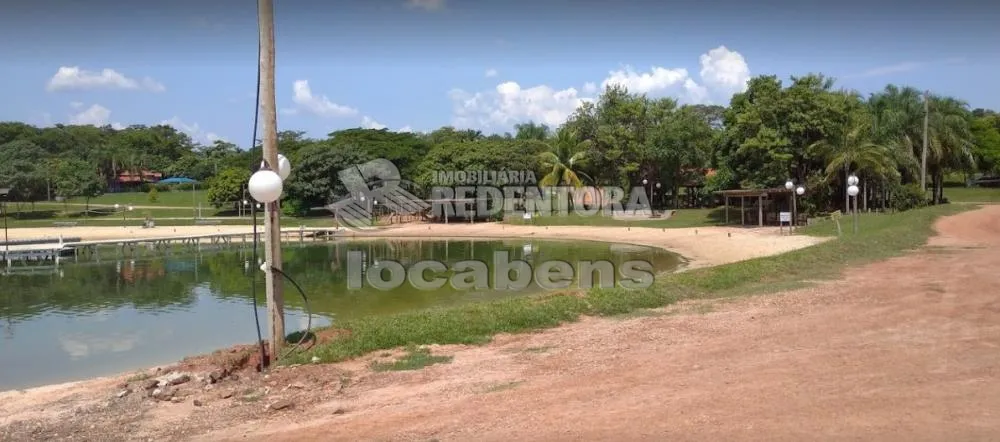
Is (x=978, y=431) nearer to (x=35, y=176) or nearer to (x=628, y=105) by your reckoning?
(x=628, y=105)

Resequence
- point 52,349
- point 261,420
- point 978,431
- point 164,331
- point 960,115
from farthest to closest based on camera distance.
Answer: point 960,115
point 164,331
point 52,349
point 261,420
point 978,431

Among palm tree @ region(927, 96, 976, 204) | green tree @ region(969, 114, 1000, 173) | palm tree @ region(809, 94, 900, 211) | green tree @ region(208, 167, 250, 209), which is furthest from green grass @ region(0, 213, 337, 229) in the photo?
green tree @ region(969, 114, 1000, 173)

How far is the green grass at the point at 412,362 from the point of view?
321 inches

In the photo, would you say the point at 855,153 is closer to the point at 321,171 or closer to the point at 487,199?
the point at 487,199

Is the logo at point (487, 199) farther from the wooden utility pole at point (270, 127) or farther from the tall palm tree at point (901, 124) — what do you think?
the wooden utility pole at point (270, 127)

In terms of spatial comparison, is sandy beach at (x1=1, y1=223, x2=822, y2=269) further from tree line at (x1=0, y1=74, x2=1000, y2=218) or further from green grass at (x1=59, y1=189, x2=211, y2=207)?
green grass at (x1=59, y1=189, x2=211, y2=207)

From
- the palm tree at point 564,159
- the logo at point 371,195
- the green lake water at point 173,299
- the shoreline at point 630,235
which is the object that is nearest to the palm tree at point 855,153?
the shoreline at point 630,235

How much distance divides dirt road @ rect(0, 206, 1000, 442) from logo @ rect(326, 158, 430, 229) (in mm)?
Result: 42733

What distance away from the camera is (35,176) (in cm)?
5688

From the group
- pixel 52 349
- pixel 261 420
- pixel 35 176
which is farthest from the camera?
pixel 35 176

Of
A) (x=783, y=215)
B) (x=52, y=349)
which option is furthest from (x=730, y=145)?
(x=52, y=349)

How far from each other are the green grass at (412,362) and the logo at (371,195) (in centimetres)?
4208

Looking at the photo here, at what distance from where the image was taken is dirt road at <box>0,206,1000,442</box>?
17.4 feet

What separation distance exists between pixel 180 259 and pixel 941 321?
101ft
